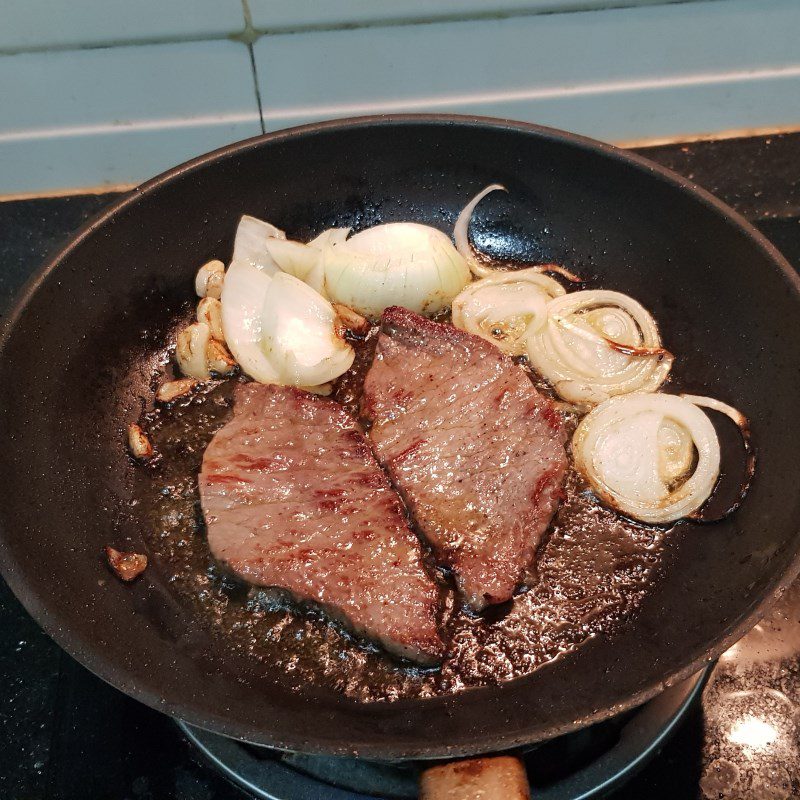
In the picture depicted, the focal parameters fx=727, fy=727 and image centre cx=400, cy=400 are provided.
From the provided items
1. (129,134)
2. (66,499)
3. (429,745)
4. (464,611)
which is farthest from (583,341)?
(129,134)

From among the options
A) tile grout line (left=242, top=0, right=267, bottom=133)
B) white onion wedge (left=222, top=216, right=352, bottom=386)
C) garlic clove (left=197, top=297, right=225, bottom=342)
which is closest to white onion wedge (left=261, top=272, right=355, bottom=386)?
white onion wedge (left=222, top=216, right=352, bottom=386)

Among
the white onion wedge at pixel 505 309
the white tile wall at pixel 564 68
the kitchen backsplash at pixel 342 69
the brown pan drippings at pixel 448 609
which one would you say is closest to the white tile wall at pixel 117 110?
the kitchen backsplash at pixel 342 69

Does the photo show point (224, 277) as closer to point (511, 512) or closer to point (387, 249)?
point (387, 249)

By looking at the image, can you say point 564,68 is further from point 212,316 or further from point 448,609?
point 448,609

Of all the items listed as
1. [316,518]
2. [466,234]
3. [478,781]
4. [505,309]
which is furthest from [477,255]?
[478,781]

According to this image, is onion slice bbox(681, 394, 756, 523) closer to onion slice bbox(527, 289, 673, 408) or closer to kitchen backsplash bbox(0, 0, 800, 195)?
onion slice bbox(527, 289, 673, 408)

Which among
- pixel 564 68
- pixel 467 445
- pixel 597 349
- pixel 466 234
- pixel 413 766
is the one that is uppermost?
pixel 564 68
